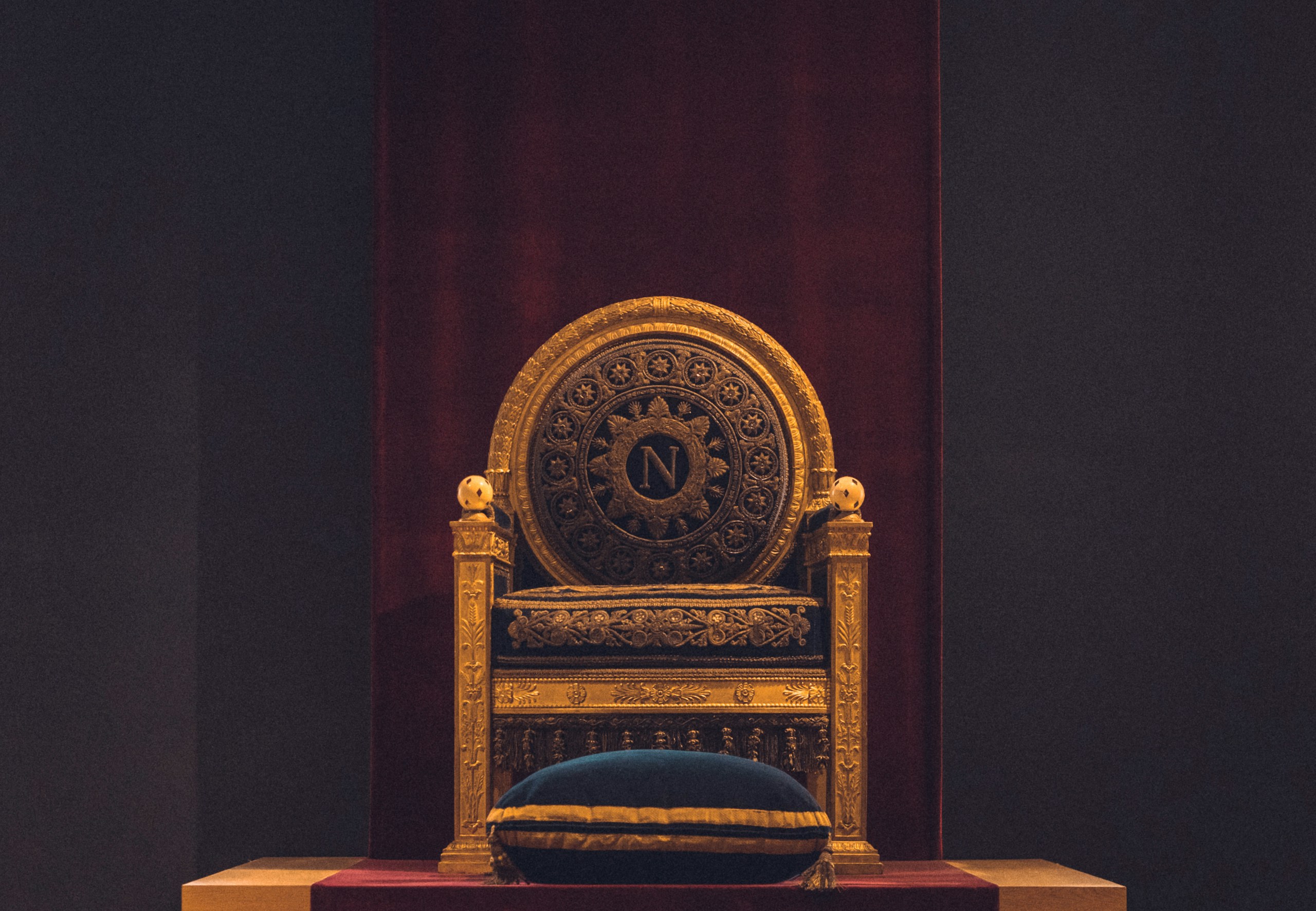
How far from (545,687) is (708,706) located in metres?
0.30

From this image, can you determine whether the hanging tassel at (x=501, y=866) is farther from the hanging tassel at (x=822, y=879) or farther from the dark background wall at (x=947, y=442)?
the dark background wall at (x=947, y=442)

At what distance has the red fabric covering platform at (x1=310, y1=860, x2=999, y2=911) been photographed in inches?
79.4

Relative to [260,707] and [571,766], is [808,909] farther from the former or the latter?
[260,707]

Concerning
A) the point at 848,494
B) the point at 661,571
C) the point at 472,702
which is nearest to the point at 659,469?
the point at 661,571

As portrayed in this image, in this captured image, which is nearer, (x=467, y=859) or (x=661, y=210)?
(x=467, y=859)

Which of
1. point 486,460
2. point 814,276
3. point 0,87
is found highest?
point 0,87

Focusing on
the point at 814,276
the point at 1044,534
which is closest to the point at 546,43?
the point at 814,276

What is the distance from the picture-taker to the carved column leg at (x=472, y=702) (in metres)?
2.38

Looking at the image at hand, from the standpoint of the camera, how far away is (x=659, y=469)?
284 centimetres

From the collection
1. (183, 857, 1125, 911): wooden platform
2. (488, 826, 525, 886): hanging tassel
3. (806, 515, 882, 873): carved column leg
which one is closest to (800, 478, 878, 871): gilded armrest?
(806, 515, 882, 873): carved column leg

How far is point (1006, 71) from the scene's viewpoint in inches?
128

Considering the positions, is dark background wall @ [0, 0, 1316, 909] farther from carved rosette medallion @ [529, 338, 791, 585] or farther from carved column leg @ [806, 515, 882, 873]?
carved column leg @ [806, 515, 882, 873]

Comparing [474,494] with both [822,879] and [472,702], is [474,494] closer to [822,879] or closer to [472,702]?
[472,702]

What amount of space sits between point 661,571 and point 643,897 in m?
0.92
